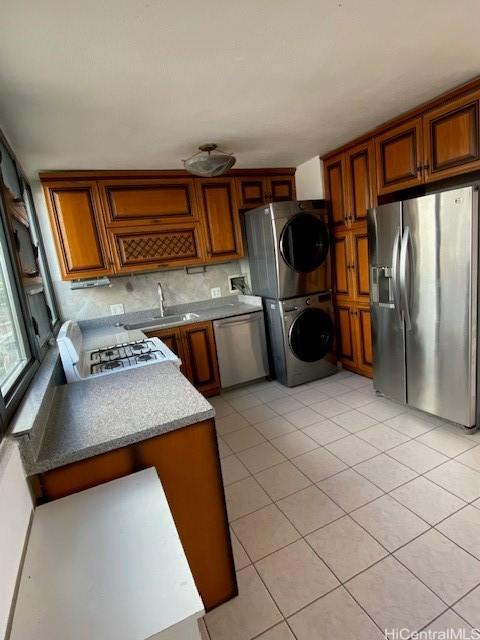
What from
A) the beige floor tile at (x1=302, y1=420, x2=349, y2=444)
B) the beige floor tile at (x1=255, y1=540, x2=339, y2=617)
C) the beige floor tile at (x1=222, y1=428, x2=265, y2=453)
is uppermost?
the beige floor tile at (x1=302, y1=420, x2=349, y2=444)

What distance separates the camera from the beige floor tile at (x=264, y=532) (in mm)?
1552

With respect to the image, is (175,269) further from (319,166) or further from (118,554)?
(118,554)

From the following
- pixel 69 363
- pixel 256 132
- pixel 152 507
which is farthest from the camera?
pixel 256 132

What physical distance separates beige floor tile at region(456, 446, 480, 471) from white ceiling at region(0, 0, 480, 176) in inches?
Answer: 85.5

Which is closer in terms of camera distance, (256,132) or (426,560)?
(426,560)

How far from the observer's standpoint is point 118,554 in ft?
2.61

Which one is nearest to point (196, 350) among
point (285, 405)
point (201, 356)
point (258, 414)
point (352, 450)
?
point (201, 356)

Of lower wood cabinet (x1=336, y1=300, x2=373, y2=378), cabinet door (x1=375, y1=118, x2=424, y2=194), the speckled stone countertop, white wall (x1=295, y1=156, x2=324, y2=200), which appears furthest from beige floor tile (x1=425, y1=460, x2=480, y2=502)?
white wall (x1=295, y1=156, x2=324, y2=200)

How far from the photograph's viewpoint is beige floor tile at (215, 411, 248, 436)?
2.65m

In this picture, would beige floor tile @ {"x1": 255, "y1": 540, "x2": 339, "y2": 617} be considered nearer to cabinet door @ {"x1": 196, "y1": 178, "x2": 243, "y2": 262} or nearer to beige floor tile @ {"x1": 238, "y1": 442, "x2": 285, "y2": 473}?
beige floor tile @ {"x1": 238, "y1": 442, "x2": 285, "y2": 473}

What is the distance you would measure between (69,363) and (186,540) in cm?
104

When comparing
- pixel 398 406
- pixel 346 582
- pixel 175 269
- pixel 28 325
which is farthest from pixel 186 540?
pixel 175 269

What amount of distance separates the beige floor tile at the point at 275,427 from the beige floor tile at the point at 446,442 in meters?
0.89

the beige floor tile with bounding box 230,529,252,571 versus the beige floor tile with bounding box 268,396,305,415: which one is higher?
the beige floor tile with bounding box 268,396,305,415
